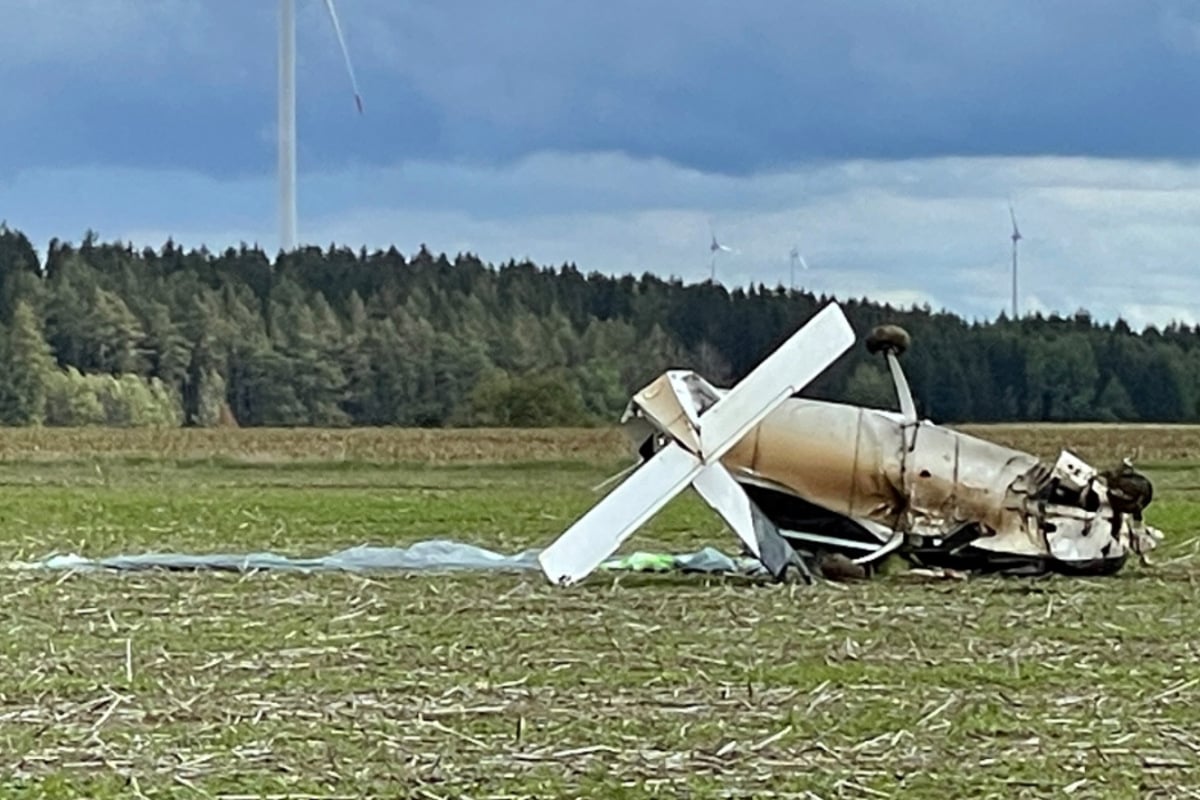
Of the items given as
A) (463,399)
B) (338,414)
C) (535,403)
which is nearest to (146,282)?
(338,414)

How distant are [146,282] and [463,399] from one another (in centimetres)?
2441

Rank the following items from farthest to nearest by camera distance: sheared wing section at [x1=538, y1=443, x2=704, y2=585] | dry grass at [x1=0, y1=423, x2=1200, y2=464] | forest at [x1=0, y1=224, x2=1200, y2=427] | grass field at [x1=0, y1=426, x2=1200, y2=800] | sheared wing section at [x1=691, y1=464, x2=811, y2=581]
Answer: forest at [x1=0, y1=224, x2=1200, y2=427]
dry grass at [x1=0, y1=423, x2=1200, y2=464]
sheared wing section at [x1=691, y1=464, x2=811, y2=581]
sheared wing section at [x1=538, y1=443, x2=704, y2=585]
grass field at [x1=0, y1=426, x2=1200, y2=800]

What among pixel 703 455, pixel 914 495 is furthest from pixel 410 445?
pixel 703 455

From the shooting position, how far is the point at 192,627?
12461mm

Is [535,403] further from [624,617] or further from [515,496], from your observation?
[624,617]

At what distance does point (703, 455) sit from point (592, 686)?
4952mm

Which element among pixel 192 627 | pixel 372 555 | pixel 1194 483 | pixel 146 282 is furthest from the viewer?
pixel 146 282

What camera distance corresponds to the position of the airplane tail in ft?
48.1

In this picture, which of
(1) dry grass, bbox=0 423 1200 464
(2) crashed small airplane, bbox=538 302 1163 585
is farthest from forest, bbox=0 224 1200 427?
(2) crashed small airplane, bbox=538 302 1163 585

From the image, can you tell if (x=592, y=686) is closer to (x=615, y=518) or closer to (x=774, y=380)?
(x=615, y=518)

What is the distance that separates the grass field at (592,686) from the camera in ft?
26.2

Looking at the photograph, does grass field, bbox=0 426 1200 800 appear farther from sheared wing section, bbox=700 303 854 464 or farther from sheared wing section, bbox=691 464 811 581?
sheared wing section, bbox=700 303 854 464

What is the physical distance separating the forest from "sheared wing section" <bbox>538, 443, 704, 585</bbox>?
45.9 meters

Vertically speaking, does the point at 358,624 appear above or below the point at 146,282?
below
